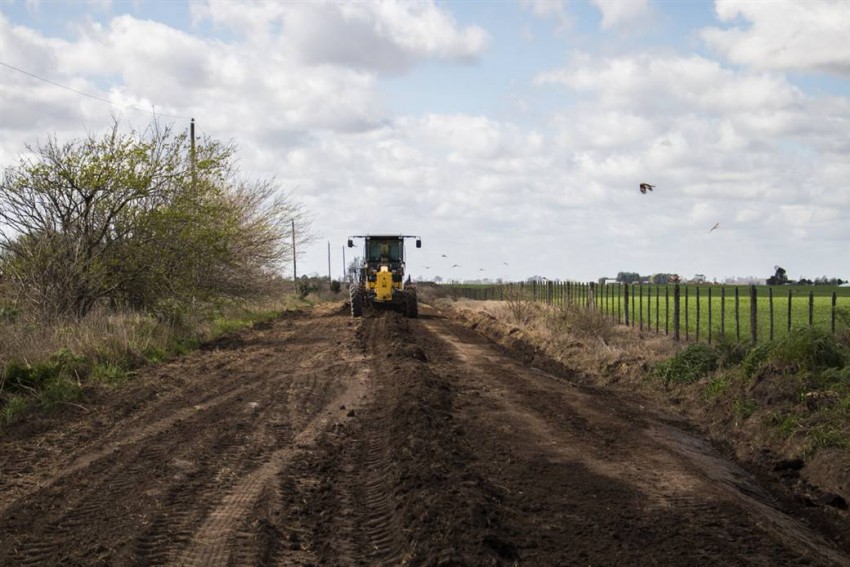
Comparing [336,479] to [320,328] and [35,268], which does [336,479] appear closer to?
[35,268]

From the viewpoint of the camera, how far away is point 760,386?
41.0ft

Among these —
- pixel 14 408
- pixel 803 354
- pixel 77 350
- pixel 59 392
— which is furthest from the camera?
pixel 77 350

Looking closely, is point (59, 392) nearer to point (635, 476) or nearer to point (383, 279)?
point (635, 476)

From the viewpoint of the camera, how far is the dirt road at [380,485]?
6.14m

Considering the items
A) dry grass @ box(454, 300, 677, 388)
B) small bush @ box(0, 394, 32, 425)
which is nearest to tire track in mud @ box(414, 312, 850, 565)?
dry grass @ box(454, 300, 677, 388)

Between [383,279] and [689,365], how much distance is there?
21237mm

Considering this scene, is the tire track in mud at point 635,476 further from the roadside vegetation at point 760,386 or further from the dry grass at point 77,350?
the dry grass at point 77,350

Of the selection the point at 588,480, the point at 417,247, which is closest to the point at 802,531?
the point at 588,480

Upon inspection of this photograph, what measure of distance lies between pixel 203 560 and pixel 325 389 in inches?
334

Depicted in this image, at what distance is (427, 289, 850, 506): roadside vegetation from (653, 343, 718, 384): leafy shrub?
2cm

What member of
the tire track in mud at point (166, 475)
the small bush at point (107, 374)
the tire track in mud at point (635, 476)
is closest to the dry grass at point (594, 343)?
the tire track in mud at point (635, 476)

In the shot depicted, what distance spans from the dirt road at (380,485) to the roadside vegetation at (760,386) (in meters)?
0.74

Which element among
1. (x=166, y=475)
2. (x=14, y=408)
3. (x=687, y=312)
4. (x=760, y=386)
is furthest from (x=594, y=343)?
(x=166, y=475)

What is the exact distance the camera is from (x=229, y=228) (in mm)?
24625
